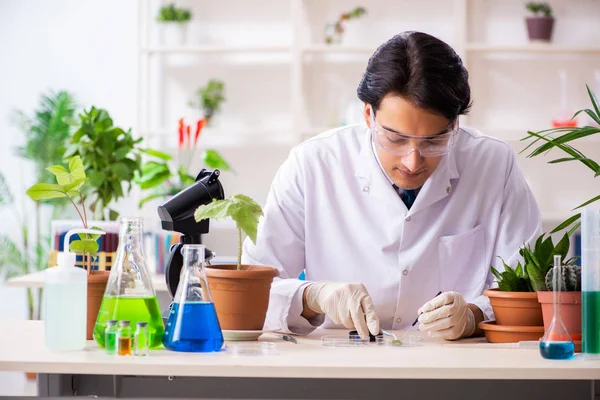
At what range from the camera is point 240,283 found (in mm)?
1455

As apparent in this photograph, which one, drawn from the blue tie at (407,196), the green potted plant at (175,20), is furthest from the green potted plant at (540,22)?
the blue tie at (407,196)

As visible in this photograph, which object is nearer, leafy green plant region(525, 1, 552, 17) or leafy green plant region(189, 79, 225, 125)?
leafy green plant region(525, 1, 552, 17)

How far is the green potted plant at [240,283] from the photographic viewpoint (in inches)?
56.1

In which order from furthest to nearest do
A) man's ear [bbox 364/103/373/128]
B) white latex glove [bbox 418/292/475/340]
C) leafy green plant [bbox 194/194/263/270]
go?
man's ear [bbox 364/103/373/128] → white latex glove [bbox 418/292/475/340] → leafy green plant [bbox 194/194/263/270]

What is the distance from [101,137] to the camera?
136 inches

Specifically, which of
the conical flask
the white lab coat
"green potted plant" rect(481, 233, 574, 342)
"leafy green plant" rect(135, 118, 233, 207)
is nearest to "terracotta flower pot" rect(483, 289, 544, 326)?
"green potted plant" rect(481, 233, 574, 342)

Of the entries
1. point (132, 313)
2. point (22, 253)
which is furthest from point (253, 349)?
point (22, 253)

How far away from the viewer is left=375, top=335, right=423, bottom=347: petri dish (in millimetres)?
1489

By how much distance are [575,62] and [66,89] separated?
283 centimetres

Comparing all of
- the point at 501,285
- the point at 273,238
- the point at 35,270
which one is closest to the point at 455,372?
the point at 501,285

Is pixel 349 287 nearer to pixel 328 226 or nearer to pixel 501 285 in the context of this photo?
pixel 501 285

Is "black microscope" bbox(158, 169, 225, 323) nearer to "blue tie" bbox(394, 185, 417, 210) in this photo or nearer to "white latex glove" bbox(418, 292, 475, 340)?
"white latex glove" bbox(418, 292, 475, 340)

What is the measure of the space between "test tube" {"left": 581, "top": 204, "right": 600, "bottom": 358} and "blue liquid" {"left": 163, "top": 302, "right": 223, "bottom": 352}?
2.01ft

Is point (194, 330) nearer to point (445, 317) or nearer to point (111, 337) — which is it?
point (111, 337)
